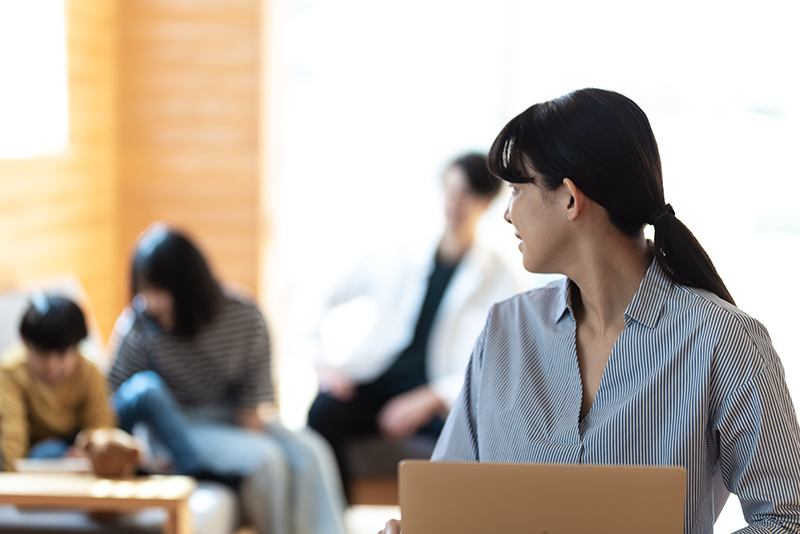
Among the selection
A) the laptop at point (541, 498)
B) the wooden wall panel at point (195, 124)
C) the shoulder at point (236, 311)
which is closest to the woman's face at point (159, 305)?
the shoulder at point (236, 311)

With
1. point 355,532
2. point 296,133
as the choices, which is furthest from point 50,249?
point 355,532

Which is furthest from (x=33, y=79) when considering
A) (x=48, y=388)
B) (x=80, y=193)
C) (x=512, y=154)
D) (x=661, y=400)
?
(x=661, y=400)

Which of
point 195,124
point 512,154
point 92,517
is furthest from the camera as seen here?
point 195,124

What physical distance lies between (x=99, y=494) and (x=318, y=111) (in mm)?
2435

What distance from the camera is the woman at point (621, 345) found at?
1063 mm

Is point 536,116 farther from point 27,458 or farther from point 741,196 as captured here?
point 741,196

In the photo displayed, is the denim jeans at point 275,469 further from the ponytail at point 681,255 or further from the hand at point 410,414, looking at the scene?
the ponytail at point 681,255

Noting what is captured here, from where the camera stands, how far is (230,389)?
105 inches

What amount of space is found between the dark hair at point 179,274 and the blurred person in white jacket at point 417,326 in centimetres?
64

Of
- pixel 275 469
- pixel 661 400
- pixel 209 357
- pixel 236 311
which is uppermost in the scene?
pixel 661 400

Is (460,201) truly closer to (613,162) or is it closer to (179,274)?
(179,274)

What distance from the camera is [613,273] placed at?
3.98ft

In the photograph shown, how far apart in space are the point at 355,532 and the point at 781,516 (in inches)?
73.6

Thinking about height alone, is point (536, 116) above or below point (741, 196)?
above
